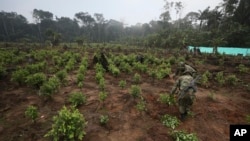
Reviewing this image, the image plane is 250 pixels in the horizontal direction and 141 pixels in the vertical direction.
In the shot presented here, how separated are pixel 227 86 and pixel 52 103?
8536mm

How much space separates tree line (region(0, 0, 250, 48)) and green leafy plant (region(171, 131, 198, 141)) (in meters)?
21.2

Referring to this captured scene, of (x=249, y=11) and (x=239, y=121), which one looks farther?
(x=249, y=11)

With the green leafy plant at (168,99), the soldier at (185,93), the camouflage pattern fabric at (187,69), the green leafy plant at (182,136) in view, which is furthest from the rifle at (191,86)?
the green leafy plant at (182,136)

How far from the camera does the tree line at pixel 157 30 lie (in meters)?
32.7

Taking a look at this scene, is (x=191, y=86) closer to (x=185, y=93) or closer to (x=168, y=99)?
(x=185, y=93)

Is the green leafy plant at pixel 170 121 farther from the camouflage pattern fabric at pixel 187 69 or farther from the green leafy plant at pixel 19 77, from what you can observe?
the green leafy plant at pixel 19 77

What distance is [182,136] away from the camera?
464 cm

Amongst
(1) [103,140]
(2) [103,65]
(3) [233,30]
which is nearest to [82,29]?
(3) [233,30]

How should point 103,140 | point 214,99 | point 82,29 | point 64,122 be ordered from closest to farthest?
point 64,122 < point 103,140 < point 214,99 < point 82,29

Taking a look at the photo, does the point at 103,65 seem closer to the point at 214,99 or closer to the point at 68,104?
the point at 68,104

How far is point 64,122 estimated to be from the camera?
4043 millimetres

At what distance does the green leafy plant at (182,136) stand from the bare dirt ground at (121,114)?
0.47ft

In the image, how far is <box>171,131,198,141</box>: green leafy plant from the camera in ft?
14.9

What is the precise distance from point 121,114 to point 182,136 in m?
1.97
